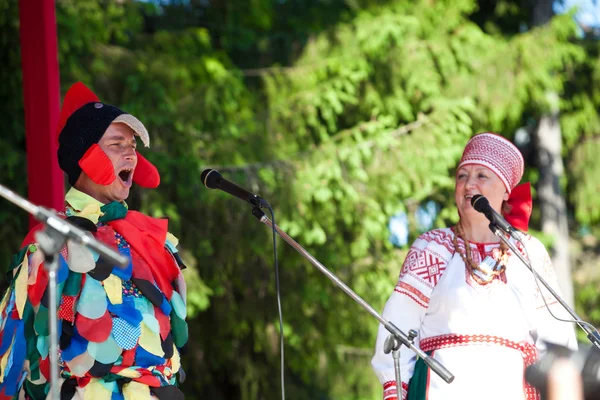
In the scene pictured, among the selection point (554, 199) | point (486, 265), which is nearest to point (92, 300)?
point (486, 265)

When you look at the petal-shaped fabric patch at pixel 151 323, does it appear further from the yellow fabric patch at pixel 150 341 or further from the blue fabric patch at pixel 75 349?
the blue fabric patch at pixel 75 349

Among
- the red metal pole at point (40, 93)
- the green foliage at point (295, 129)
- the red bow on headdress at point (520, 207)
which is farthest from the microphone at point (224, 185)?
A: the green foliage at point (295, 129)

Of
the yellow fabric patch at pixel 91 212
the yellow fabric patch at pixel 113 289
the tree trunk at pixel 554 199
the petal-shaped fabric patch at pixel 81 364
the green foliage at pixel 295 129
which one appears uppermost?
the tree trunk at pixel 554 199

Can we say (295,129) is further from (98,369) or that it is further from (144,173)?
(98,369)

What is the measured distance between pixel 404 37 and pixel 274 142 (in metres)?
1.54

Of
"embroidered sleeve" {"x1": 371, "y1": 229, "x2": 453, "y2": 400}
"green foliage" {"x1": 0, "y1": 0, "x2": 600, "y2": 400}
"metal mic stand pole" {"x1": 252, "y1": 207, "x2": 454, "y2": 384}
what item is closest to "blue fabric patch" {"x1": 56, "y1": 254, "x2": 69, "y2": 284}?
"metal mic stand pole" {"x1": 252, "y1": 207, "x2": 454, "y2": 384}

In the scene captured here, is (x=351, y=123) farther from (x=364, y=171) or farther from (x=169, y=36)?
(x=169, y=36)

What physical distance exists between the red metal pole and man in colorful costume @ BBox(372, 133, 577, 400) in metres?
1.59

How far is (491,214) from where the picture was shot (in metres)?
3.05

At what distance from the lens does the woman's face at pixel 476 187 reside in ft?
11.3

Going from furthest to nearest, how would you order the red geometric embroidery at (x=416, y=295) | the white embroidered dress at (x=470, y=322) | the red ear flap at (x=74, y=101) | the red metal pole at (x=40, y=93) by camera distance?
1. the red metal pole at (x=40, y=93)
2. the red geometric embroidery at (x=416, y=295)
3. the white embroidered dress at (x=470, y=322)
4. the red ear flap at (x=74, y=101)

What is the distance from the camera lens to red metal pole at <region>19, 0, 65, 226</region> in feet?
13.1

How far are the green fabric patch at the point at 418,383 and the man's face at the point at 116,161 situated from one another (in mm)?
1239

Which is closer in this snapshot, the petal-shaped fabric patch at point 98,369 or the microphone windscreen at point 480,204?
the petal-shaped fabric patch at point 98,369
